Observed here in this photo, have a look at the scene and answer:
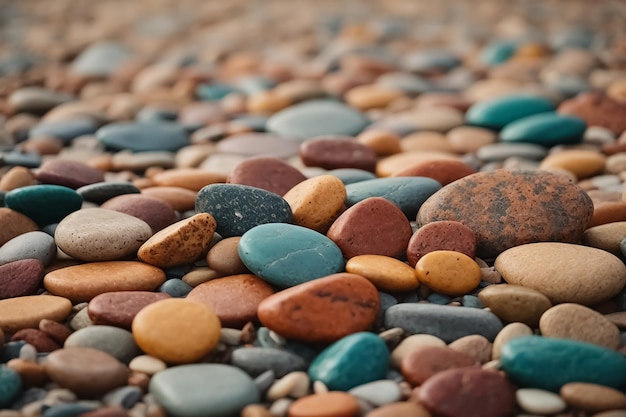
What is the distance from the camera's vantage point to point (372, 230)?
2.04 meters

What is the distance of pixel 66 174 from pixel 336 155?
1.15 meters

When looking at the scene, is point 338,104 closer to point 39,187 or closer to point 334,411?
point 39,187

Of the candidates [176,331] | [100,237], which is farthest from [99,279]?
[176,331]

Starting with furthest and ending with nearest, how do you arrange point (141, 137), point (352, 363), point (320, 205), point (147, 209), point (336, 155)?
point (141, 137), point (336, 155), point (147, 209), point (320, 205), point (352, 363)

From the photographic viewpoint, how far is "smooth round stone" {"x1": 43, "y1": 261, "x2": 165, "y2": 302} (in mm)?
1875

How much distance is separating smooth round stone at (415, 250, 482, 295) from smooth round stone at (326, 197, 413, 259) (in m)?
0.18

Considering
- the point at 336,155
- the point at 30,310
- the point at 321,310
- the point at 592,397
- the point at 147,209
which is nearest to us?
the point at 592,397

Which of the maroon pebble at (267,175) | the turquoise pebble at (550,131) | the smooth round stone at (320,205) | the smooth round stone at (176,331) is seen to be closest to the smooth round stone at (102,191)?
the maroon pebble at (267,175)

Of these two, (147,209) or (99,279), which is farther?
(147,209)

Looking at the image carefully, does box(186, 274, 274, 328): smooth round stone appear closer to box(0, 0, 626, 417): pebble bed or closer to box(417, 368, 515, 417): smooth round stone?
box(0, 0, 626, 417): pebble bed

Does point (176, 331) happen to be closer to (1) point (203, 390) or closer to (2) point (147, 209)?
(1) point (203, 390)

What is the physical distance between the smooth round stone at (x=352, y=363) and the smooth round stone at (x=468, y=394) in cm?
14

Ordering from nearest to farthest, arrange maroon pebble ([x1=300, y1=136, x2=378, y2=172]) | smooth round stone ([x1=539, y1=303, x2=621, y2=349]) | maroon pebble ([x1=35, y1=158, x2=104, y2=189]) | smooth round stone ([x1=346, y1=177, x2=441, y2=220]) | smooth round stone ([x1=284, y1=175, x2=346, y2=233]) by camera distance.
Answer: smooth round stone ([x1=539, y1=303, x2=621, y2=349]), smooth round stone ([x1=284, y1=175, x2=346, y2=233]), smooth round stone ([x1=346, y1=177, x2=441, y2=220]), maroon pebble ([x1=35, y1=158, x2=104, y2=189]), maroon pebble ([x1=300, y1=136, x2=378, y2=172])

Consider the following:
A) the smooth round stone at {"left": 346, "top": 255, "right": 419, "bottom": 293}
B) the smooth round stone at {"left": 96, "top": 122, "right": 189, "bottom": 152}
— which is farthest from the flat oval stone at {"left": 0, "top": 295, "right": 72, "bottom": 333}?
the smooth round stone at {"left": 96, "top": 122, "right": 189, "bottom": 152}
